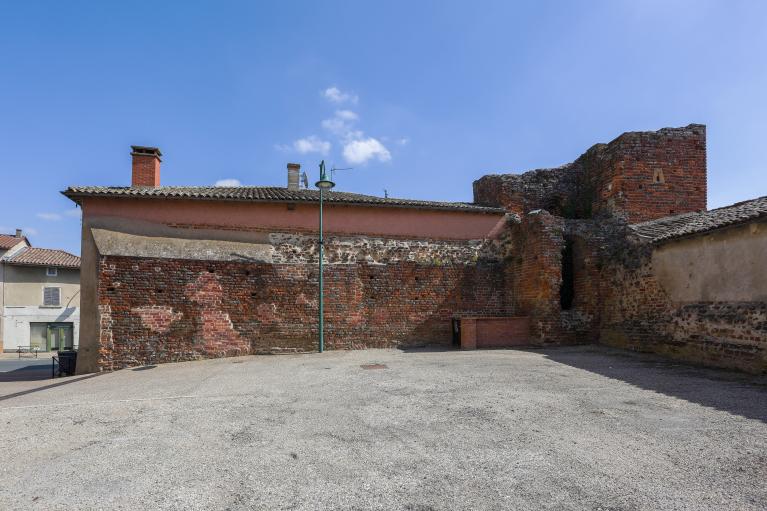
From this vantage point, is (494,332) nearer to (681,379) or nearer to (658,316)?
(658,316)

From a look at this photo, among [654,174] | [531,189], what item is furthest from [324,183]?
[654,174]

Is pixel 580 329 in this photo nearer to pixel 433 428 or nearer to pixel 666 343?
pixel 666 343

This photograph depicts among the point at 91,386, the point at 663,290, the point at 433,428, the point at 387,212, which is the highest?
the point at 387,212

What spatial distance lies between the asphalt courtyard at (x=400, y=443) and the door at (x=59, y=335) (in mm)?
24239

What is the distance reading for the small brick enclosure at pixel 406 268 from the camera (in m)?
10.7

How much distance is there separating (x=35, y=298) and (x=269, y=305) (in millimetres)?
24984

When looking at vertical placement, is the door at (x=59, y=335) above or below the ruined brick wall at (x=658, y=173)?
below

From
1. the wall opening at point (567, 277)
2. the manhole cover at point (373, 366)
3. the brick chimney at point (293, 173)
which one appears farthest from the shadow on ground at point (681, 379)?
the brick chimney at point (293, 173)

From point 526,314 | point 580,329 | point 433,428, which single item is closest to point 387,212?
point 526,314

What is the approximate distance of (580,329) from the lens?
12.1m

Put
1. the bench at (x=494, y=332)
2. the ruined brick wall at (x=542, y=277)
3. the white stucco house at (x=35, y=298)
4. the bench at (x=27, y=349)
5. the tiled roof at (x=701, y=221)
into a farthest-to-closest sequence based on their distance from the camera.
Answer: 1. the white stucco house at (x=35, y=298)
2. the bench at (x=27, y=349)
3. the ruined brick wall at (x=542, y=277)
4. the bench at (x=494, y=332)
5. the tiled roof at (x=701, y=221)

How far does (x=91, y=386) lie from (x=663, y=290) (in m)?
13.6

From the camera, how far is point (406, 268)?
41.2ft

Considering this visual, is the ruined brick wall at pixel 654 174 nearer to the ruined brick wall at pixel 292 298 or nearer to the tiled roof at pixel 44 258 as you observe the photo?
the ruined brick wall at pixel 292 298
